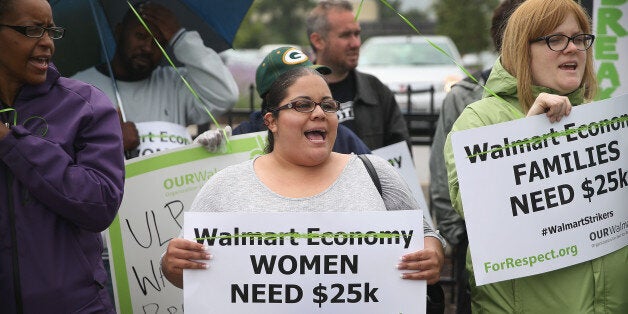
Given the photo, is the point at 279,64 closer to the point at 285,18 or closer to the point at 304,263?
the point at 304,263

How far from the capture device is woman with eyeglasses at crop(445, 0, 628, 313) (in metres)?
3.19

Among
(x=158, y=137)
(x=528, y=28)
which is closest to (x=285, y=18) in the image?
(x=158, y=137)

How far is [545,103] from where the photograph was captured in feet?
10.4

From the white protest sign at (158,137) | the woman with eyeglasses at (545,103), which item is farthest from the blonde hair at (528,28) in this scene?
the white protest sign at (158,137)

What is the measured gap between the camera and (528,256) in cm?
313

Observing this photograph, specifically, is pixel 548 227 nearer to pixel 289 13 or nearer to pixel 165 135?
pixel 165 135

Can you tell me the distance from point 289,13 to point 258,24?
14951 mm

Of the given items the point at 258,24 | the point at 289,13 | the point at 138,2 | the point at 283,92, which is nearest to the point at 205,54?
the point at 138,2

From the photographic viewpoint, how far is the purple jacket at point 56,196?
298 centimetres

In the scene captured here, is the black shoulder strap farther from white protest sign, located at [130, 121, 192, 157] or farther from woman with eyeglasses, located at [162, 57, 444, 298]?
white protest sign, located at [130, 121, 192, 157]

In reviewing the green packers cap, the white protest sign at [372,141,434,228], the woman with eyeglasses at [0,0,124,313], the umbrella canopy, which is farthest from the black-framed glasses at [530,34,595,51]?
the umbrella canopy

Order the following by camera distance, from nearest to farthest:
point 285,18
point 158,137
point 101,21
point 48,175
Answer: point 48,175, point 101,21, point 158,137, point 285,18

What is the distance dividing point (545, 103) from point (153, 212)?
1945mm

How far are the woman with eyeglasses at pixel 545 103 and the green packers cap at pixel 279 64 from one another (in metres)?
0.64
